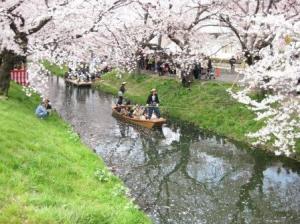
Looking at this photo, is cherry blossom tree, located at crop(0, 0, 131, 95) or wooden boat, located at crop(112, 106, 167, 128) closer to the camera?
cherry blossom tree, located at crop(0, 0, 131, 95)

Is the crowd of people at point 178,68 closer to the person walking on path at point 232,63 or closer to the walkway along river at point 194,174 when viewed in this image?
the person walking on path at point 232,63

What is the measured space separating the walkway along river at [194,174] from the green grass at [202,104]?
951 mm

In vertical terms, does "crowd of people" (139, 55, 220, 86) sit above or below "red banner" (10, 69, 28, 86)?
above

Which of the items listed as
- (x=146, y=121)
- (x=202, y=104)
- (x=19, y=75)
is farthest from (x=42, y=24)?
(x=19, y=75)

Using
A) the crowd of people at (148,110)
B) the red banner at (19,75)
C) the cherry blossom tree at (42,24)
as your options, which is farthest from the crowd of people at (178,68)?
the cherry blossom tree at (42,24)

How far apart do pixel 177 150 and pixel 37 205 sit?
12.9 m

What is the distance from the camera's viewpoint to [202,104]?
29.1 meters

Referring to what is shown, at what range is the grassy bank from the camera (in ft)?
30.3

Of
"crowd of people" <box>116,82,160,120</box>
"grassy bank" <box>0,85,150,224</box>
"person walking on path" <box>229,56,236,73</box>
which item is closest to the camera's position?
"grassy bank" <box>0,85,150,224</box>

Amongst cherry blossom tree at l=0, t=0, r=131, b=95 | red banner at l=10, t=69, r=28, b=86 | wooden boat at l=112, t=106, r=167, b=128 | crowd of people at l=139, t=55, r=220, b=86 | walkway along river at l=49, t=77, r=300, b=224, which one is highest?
cherry blossom tree at l=0, t=0, r=131, b=95

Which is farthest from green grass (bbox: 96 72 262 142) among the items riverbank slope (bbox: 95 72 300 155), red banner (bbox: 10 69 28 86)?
red banner (bbox: 10 69 28 86)

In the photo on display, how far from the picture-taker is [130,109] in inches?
1117

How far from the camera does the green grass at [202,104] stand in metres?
24.8

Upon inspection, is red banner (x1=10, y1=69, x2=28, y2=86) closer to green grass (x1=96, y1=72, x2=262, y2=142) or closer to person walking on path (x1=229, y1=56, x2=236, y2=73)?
green grass (x1=96, y1=72, x2=262, y2=142)
